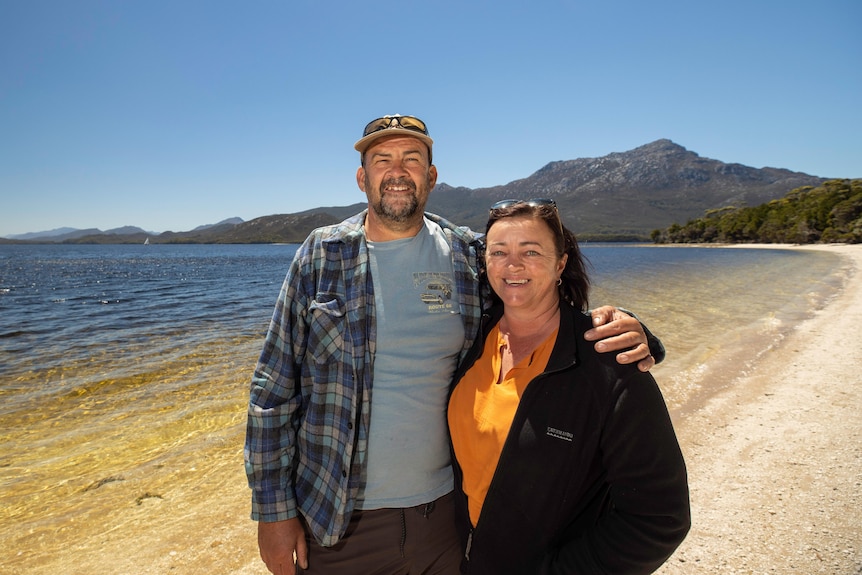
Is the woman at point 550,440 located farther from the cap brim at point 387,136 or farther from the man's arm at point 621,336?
the cap brim at point 387,136

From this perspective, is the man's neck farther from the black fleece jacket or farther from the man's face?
the black fleece jacket

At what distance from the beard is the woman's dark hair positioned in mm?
446

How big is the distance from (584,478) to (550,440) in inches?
7.8

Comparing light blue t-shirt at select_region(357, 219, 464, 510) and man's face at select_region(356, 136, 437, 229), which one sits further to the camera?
man's face at select_region(356, 136, 437, 229)

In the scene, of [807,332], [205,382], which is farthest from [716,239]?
[205,382]

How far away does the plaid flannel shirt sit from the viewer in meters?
2.20

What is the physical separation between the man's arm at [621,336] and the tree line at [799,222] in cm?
7773

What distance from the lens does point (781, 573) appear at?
3109 mm

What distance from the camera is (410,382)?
2312 millimetres

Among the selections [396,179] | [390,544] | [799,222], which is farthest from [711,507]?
[799,222]

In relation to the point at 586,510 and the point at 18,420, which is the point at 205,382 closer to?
the point at 18,420

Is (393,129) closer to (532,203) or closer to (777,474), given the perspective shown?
(532,203)

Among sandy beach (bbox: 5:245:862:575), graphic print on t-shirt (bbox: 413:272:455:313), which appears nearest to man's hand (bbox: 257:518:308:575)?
graphic print on t-shirt (bbox: 413:272:455:313)

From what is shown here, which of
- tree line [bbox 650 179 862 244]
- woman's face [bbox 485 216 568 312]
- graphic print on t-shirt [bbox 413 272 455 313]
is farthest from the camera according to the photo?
tree line [bbox 650 179 862 244]
